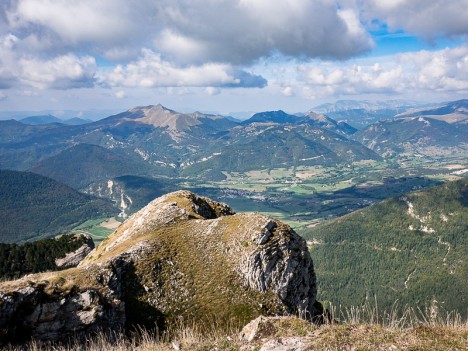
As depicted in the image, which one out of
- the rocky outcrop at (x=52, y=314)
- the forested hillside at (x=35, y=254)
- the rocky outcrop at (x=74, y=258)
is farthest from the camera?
the forested hillside at (x=35, y=254)

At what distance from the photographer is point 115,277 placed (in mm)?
37906

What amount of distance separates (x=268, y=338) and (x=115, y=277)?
24.3 metres

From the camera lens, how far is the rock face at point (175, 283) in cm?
3064

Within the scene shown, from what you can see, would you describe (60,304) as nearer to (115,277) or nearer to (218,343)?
(115,277)

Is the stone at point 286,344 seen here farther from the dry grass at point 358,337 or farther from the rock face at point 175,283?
the rock face at point 175,283

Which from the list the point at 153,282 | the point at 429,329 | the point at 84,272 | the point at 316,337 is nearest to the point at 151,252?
the point at 153,282

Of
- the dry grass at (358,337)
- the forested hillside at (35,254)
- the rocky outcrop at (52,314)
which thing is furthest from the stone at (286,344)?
the forested hillside at (35,254)

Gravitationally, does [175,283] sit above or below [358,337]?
below

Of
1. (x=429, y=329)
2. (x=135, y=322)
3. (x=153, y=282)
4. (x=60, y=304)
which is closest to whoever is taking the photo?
(x=429, y=329)

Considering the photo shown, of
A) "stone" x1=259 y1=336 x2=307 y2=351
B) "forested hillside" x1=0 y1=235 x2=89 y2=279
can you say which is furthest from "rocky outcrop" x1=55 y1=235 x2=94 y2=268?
"stone" x1=259 y1=336 x2=307 y2=351

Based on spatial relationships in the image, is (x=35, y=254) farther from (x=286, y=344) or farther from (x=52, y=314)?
(x=286, y=344)

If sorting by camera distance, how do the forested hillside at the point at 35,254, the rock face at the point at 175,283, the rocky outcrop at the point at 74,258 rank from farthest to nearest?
1. the forested hillside at the point at 35,254
2. the rocky outcrop at the point at 74,258
3. the rock face at the point at 175,283

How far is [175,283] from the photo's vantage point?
40656 millimetres

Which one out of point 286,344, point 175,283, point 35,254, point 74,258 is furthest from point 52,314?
point 35,254
